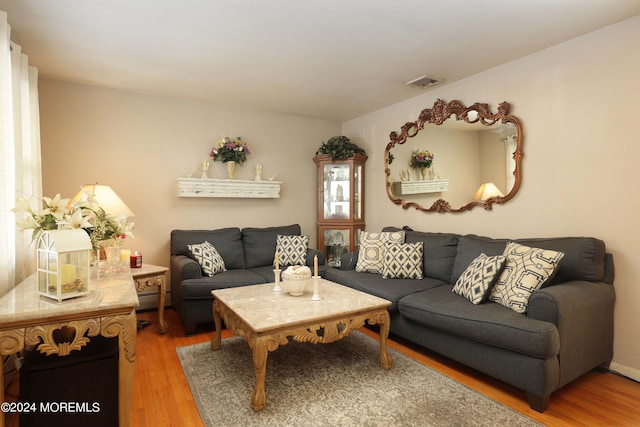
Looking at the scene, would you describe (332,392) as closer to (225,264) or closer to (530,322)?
(530,322)

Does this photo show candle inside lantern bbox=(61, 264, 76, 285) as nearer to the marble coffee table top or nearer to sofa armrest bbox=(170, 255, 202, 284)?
the marble coffee table top

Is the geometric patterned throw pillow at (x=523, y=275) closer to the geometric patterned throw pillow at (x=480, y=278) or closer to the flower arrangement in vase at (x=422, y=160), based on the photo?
the geometric patterned throw pillow at (x=480, y=278)

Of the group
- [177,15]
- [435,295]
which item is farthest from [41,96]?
[435,295]

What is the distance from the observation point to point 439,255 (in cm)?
337

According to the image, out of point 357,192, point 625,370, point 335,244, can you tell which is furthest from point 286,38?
point 625,370

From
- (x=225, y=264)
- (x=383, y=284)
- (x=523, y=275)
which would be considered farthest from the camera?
(x=225, y=264)

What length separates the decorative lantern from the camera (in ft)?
5.11

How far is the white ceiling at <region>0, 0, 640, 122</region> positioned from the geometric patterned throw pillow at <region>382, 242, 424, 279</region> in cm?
173

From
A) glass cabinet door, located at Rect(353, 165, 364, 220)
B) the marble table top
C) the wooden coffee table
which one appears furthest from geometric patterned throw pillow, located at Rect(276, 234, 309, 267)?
the marble table top

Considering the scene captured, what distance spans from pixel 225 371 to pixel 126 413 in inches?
36.2

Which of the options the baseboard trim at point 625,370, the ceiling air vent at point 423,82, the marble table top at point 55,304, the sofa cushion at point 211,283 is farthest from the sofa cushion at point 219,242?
the baseboard trim at point 625,370

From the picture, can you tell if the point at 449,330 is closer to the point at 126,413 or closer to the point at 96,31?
the point at 126,413

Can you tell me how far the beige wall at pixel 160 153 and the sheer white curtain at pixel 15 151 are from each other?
783 mm

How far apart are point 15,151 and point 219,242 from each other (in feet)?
6.82
